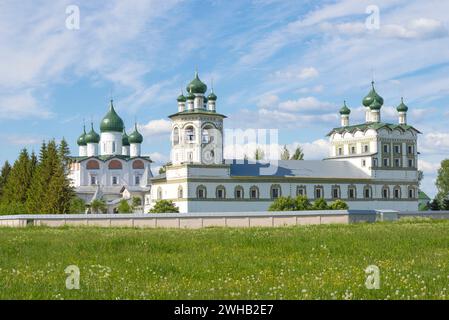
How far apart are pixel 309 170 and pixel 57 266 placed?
55.8 meters

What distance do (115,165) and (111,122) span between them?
482 cm

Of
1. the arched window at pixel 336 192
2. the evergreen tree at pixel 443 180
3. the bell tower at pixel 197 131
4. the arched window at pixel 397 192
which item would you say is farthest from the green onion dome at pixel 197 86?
the evergreen tree at pixel 443 180

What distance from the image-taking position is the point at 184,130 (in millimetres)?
63250

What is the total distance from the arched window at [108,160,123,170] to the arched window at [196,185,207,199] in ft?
65.3

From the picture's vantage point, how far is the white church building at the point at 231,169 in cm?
6294

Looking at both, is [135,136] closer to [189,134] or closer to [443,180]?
[189,134]

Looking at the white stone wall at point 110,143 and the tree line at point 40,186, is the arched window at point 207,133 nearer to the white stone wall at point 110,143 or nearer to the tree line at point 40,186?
the tree line at point 40,186

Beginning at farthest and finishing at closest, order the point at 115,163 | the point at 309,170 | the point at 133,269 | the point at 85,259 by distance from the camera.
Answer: the point at 115,163, the point at 309,170, the point at 85,259, the point at 133,269

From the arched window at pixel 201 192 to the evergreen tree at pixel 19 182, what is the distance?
14.5 meters

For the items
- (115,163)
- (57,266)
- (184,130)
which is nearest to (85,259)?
(57,266)

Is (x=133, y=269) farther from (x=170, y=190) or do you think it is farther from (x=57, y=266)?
(x=170, y=190)

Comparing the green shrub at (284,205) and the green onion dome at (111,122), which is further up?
the green onion dome at (111,122)

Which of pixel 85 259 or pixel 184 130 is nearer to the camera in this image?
pixel 85 259

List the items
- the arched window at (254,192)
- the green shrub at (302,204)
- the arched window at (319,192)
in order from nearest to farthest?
the green shrub at (302,204) → the arched window at (254,192) → the arched window at (319,192)
